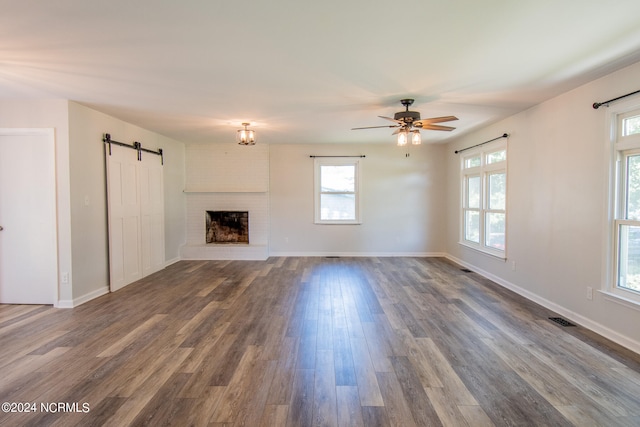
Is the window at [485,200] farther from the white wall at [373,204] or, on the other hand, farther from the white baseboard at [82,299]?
the white baseboard at [82,299]

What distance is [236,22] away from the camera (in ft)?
6.82

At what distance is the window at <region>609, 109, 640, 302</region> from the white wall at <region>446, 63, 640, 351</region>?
0.10 meters

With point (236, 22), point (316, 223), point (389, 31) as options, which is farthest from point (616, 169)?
point (316, 223)

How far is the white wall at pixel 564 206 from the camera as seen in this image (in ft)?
9.87

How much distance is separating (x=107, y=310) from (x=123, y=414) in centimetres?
223

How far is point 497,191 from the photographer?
503 cm

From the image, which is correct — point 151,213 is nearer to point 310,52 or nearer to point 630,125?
point 310,52

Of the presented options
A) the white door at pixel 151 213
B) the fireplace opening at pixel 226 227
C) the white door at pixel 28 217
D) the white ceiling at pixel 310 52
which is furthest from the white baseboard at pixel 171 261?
the white ceiling at pixel 310 52

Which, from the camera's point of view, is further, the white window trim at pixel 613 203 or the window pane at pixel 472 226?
the window pane at pixel 472 226

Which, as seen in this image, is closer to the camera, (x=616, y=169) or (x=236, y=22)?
(x=236, y=22)

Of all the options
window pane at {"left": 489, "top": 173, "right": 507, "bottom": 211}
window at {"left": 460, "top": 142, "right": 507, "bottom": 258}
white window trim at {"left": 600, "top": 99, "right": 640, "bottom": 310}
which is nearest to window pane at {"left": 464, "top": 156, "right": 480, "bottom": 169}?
window at {"left": 460, "top": 142, "right": 507, "bottom": 258}

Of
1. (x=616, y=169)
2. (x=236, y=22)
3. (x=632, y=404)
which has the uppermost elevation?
(x=236, y=22)

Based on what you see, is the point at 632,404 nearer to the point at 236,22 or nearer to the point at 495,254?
the point at 495,254

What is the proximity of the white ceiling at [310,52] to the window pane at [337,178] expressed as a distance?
295cm
